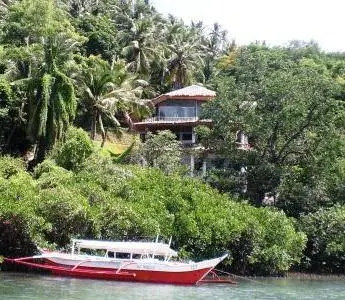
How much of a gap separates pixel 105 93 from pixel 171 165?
12.1m

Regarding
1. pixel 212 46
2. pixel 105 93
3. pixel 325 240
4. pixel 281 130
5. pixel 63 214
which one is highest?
pixel 212 46

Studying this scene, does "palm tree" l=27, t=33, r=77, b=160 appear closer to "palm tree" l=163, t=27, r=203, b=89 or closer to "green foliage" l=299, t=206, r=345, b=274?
"green foliage" l=299, t=206, r=345, b=274

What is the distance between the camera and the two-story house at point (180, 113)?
49125 mm

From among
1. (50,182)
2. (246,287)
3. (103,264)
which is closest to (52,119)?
(50,182)

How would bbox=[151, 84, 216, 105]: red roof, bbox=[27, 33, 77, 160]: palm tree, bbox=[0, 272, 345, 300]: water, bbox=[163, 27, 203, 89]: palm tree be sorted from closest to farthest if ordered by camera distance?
bbox=[0, 272, 345, 300]: water, bbox=[27, 33, 77, 160]: palm tree, bbox=[151, 84, 216, 105]: red roof, bbox=[163, 27, 203, 89]: palm tree

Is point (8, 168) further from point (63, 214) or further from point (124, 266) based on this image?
point (124, 266)

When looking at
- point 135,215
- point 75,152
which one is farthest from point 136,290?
point 75,152

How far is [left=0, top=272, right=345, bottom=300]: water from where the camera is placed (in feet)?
74.3

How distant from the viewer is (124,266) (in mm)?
27609

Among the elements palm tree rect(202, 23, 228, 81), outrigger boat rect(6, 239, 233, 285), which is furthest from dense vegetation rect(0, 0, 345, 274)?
palm tree rect(202, 23, 228, 81)

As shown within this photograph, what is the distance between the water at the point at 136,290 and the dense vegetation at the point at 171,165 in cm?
263

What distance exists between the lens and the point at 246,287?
93.2ft

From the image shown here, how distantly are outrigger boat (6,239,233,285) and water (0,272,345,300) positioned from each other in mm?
549

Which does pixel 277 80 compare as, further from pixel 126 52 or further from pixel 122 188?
pixel 126 52
